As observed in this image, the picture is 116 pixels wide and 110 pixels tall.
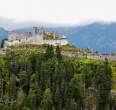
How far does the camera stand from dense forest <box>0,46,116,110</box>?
129 meters

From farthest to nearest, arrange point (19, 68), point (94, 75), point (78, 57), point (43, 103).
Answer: point (78, 57)
point (19, 68)
point (94, 75)
point (43, 103)

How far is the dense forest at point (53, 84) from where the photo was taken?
129250 millimetres

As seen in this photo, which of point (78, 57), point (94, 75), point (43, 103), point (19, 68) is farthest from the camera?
point (78, 57)

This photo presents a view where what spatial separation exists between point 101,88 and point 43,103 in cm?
1666

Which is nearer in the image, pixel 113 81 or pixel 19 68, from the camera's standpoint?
pixel 113 81

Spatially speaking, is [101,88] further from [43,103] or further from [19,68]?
[19,68]

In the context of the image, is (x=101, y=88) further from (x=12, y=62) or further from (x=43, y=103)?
(x=12, y=62)

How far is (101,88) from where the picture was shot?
13200cm

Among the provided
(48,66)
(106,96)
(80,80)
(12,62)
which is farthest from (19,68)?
(106,96)

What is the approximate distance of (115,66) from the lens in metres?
159

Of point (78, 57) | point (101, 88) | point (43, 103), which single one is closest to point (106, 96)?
point (101, 88)

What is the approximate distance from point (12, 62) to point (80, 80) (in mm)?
26191

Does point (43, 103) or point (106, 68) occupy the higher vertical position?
point (106, 68)

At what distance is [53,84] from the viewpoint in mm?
137375
